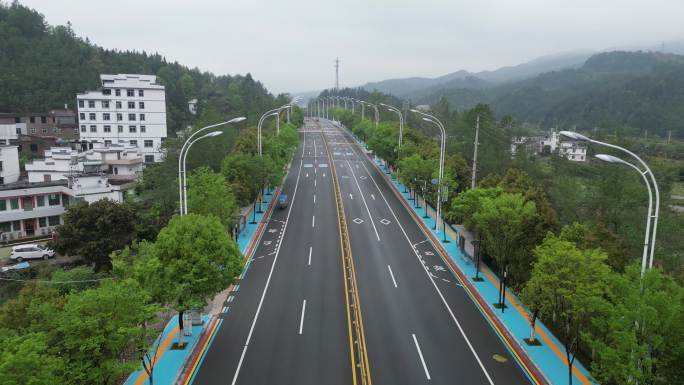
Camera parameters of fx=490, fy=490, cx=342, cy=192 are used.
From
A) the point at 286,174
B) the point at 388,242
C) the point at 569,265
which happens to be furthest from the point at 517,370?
the point at 286,174

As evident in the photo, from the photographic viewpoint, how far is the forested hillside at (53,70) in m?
93.5

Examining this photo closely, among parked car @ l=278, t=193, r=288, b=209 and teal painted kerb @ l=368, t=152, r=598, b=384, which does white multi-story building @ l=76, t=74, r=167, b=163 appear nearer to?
parked car @ l=278, t=193, r=288, b=209

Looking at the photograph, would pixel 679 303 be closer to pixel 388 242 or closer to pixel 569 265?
pixel 569 265

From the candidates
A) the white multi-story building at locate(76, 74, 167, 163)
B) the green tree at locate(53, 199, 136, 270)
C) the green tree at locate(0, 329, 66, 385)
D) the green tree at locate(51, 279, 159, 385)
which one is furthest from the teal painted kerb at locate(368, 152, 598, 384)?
the white multi-story building at locate(76, 74, 167, 163)

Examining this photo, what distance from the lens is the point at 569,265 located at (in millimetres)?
17797

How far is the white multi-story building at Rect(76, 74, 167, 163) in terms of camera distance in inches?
3174

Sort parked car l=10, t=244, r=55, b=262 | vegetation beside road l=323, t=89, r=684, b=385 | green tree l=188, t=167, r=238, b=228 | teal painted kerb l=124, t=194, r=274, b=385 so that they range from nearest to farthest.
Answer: vegetation beside road l=323, t=89, r=684, b=385 → teal painted kerb l=124, t=194, r=274, b=385 → green tree l=188, t=167, r=238, b=228 → parked car l=10, t=244, r=55, b=262

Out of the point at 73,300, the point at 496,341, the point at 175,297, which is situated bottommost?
the point at 496,341

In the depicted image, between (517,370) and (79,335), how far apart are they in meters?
15.7

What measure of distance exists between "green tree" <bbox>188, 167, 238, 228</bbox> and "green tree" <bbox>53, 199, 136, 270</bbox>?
739 cm

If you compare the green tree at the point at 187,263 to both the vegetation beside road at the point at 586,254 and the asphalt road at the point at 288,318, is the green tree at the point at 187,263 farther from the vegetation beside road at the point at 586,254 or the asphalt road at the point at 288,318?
the vegetation beside road at the point at 586,254

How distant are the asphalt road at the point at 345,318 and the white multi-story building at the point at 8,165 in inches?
1407

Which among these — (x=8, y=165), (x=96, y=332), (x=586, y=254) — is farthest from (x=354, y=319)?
(x=8, y=165)

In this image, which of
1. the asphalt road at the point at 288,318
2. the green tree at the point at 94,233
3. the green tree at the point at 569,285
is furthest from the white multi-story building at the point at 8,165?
the green tree at the point at 569,285
